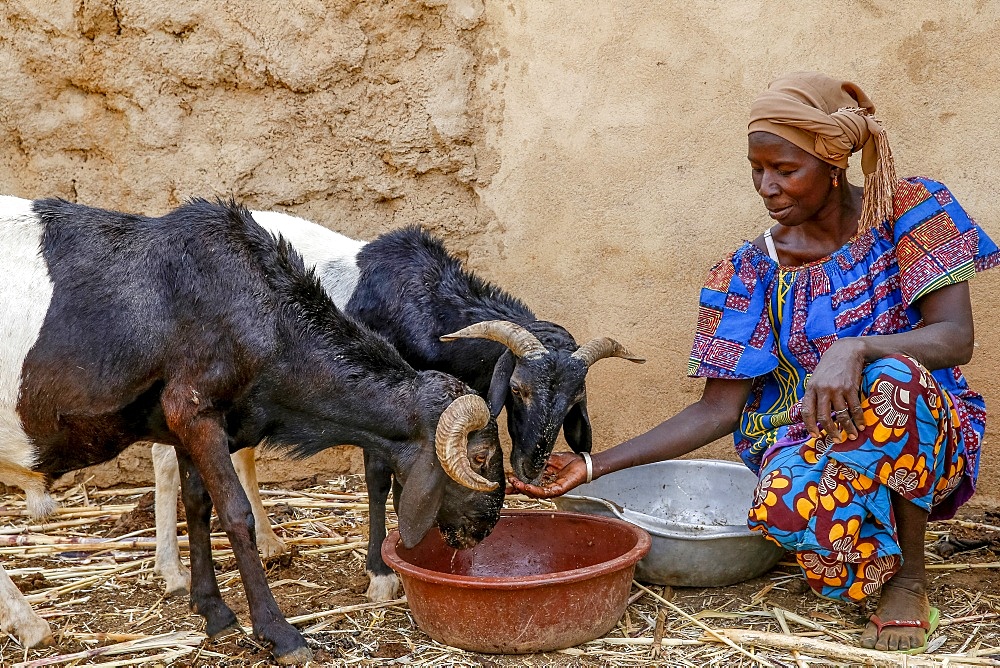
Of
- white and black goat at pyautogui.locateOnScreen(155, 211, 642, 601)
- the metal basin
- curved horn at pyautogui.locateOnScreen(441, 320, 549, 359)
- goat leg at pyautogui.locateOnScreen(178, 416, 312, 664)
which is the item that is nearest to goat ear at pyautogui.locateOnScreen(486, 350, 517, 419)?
white and black goat at pyautogui.locateOnScreen(155, 211, 642, 601)

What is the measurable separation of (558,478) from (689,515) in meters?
1.04

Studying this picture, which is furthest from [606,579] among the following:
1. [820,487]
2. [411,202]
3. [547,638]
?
[411,202]

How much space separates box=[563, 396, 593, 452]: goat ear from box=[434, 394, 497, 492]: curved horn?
116cm

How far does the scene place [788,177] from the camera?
3.66 metres

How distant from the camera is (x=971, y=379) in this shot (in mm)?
4898

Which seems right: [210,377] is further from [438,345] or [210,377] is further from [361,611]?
[438,345]

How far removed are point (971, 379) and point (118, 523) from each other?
4.43 m

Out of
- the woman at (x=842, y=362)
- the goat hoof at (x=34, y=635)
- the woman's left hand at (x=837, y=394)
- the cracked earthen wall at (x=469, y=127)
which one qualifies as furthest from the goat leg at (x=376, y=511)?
the woman's left hand at (x=837, y=394)

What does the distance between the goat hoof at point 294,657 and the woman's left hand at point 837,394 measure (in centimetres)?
193

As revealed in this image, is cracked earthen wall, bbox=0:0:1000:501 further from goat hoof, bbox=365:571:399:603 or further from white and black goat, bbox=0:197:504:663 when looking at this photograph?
white and black goat, bbox=0:197:504:663

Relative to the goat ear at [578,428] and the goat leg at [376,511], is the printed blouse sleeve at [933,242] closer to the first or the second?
the goat ear at [578,428]

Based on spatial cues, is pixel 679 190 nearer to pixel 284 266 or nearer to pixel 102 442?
pixel 284 266

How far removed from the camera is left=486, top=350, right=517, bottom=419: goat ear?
4.25m

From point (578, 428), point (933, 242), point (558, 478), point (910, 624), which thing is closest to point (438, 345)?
point (578, 428)
